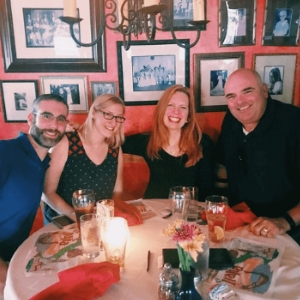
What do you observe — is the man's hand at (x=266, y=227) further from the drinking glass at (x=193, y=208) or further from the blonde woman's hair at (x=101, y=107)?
the blonde woman's hair at (x=101, y=107)

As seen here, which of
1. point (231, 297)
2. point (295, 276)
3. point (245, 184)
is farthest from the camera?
point (245, 184)

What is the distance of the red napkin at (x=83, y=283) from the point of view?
0.99m

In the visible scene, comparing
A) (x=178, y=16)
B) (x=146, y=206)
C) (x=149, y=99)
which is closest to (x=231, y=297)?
(x=146, y=206)

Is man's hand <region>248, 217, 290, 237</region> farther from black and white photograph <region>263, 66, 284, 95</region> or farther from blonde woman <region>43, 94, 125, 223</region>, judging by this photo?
black and white photograph <region>263, 66, 284, 95</region>

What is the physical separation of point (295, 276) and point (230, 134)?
1219mm

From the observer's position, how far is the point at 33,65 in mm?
2408

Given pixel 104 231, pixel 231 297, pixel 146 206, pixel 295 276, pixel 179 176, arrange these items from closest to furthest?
pixel 231 297 → pixel 295 276 → pixel 104 231 → pixel 146 206 → pixel 179 176

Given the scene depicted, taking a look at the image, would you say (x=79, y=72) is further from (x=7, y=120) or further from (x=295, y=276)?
(x=295, y=276)

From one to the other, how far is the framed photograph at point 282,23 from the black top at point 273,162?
1.94ft

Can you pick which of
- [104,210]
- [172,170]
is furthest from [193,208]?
[172,170]

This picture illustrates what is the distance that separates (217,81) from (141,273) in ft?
5.52

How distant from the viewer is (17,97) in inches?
97.0

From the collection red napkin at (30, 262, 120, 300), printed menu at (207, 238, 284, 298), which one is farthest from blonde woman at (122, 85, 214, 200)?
red napkin at (30, 262, 120, 300)

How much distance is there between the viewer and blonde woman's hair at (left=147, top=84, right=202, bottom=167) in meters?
2.28
